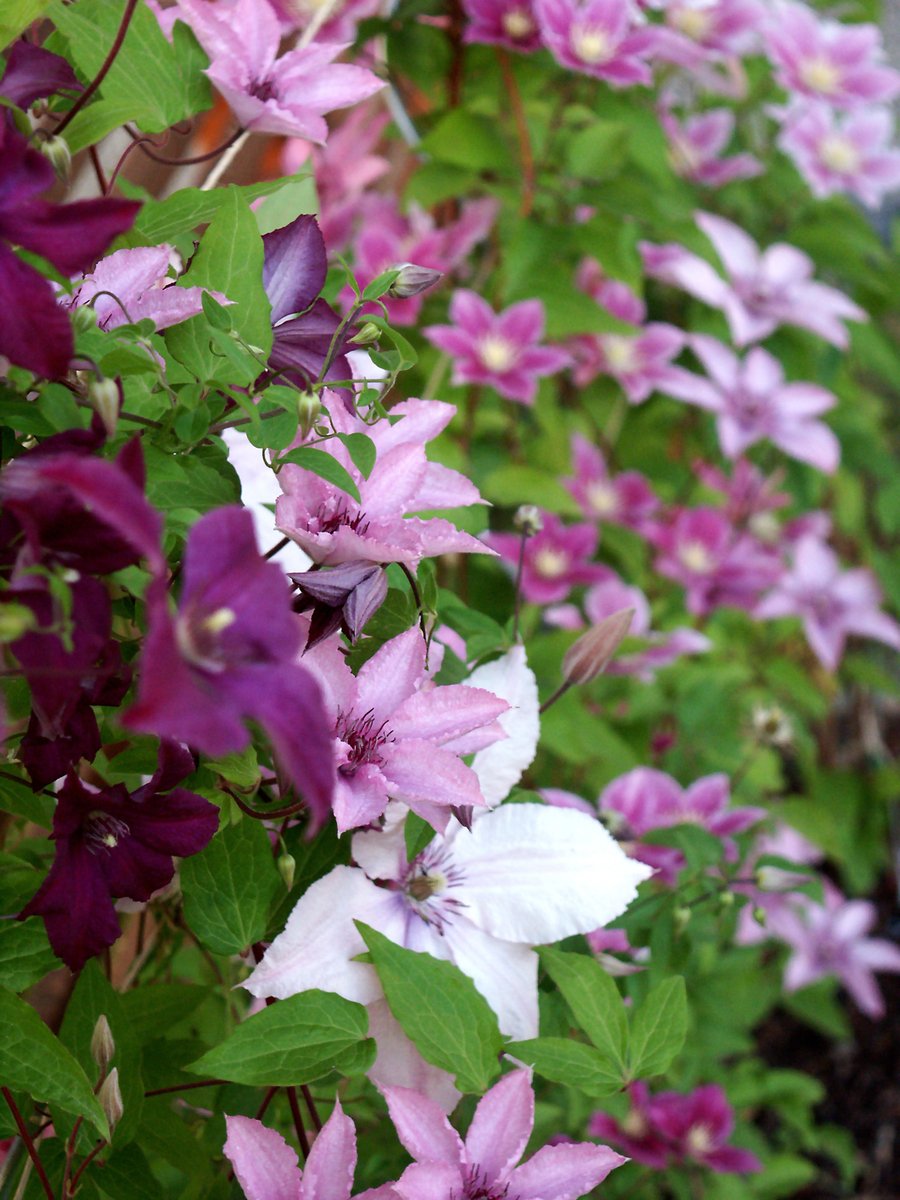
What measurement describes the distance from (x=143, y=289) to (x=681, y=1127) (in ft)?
2.58

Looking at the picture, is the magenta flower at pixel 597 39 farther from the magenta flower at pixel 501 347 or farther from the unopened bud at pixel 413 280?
the unopened bud at pixel 413 280

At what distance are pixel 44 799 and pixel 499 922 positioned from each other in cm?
18

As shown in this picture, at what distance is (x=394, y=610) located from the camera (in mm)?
422

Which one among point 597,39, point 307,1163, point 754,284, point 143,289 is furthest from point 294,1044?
point 754,284

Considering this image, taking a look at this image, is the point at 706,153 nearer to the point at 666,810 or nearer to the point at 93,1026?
the point at 666,810

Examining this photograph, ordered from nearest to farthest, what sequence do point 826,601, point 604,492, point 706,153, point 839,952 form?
point 604,492
point 706,153
point 826,601
point 839,952

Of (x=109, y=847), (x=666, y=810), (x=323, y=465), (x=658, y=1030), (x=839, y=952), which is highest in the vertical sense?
(x=323, y=465)

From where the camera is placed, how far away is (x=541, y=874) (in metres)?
0.47

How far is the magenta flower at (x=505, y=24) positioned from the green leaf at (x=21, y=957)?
0.73 m

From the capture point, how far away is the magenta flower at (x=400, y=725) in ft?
1.29

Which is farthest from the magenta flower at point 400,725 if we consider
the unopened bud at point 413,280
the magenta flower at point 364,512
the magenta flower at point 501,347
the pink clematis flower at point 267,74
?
the magenta flower at point 501,347

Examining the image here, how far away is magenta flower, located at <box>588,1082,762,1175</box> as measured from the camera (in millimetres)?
925

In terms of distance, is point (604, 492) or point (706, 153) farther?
point (706, 153)

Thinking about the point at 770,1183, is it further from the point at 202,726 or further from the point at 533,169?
the point at 202,726
